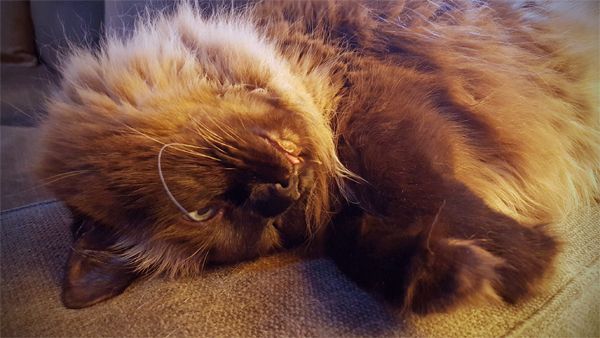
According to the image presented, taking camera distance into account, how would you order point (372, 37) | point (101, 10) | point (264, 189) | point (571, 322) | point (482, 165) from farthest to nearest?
point (101, 10)
point (372, 37)
point (482, 165)
point (264, 189)
point (571, 322)

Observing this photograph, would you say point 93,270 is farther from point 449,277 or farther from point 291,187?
point 449,277

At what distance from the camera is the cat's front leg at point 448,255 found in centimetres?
72

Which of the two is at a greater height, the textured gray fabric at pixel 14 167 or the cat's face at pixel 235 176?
the cat's face at pixel 235 176

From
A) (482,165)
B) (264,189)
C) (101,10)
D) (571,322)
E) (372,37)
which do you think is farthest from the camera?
(101,10)

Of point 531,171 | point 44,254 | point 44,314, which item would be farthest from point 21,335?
point 531,171

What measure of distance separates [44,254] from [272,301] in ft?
1.84

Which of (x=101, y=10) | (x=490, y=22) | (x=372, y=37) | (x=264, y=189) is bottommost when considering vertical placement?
(x=101, y=10)

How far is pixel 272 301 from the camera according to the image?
0.83 metres

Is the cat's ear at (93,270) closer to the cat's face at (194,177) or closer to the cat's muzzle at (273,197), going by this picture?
the cat's face at (194,177)

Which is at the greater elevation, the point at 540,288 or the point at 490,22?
the point at 490,22

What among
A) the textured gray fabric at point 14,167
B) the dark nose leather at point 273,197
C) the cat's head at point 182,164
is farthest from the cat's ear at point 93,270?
the textured gray fabric at point 14,167

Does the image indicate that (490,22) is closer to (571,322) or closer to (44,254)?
(571,322)

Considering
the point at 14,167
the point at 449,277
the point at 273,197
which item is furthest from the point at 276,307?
the point at 14,167

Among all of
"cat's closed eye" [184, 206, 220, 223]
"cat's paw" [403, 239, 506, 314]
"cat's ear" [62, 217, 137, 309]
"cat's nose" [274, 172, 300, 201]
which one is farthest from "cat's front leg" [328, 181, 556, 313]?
"cat's ear" [62, 217, 137, 309]
